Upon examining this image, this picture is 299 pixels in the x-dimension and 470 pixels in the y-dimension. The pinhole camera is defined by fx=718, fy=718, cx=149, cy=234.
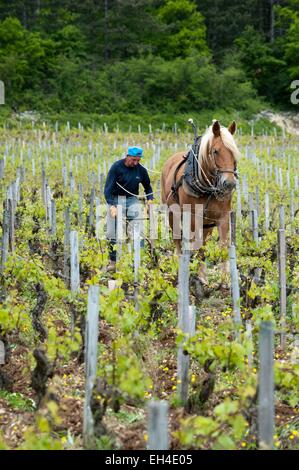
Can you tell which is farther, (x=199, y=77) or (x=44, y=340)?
(x=199, y=77)

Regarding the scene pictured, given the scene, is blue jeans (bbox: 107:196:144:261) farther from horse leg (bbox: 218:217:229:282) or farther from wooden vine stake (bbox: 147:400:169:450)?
wooden vine stake (bbox: 147:400:169:450)

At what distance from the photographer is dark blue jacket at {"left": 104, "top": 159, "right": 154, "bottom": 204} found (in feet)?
28.5

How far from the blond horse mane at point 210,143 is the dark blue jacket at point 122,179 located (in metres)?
0.93

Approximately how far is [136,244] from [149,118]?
28684 mm

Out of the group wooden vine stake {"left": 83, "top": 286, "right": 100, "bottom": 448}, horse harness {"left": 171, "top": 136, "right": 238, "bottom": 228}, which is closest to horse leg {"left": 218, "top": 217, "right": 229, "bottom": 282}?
horse harness {"left": 171, "top": 136, "right": 238, "bottom": 228}

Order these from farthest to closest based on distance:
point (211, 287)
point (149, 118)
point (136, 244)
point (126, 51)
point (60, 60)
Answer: point (126, 51)
point (60, 60)
point (149, 118)
point (211, 287)
point (136, 244)

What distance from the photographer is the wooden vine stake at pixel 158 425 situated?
3.04m

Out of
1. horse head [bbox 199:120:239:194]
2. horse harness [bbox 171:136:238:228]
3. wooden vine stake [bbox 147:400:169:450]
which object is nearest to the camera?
wooden vine stake [bbox 147:400:169:450]

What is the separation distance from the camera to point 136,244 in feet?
22.6

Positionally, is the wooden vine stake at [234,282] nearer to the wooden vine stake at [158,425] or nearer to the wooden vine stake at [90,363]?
the wooden vine stake at [90,363]

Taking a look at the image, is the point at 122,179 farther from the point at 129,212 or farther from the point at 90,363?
the point at 90,363

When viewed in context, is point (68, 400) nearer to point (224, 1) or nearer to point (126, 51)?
point (126, 51)

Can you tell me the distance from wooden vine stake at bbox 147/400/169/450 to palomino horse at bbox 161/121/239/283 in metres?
4.70

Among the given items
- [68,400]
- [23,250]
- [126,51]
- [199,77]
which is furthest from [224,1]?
[68,400]
